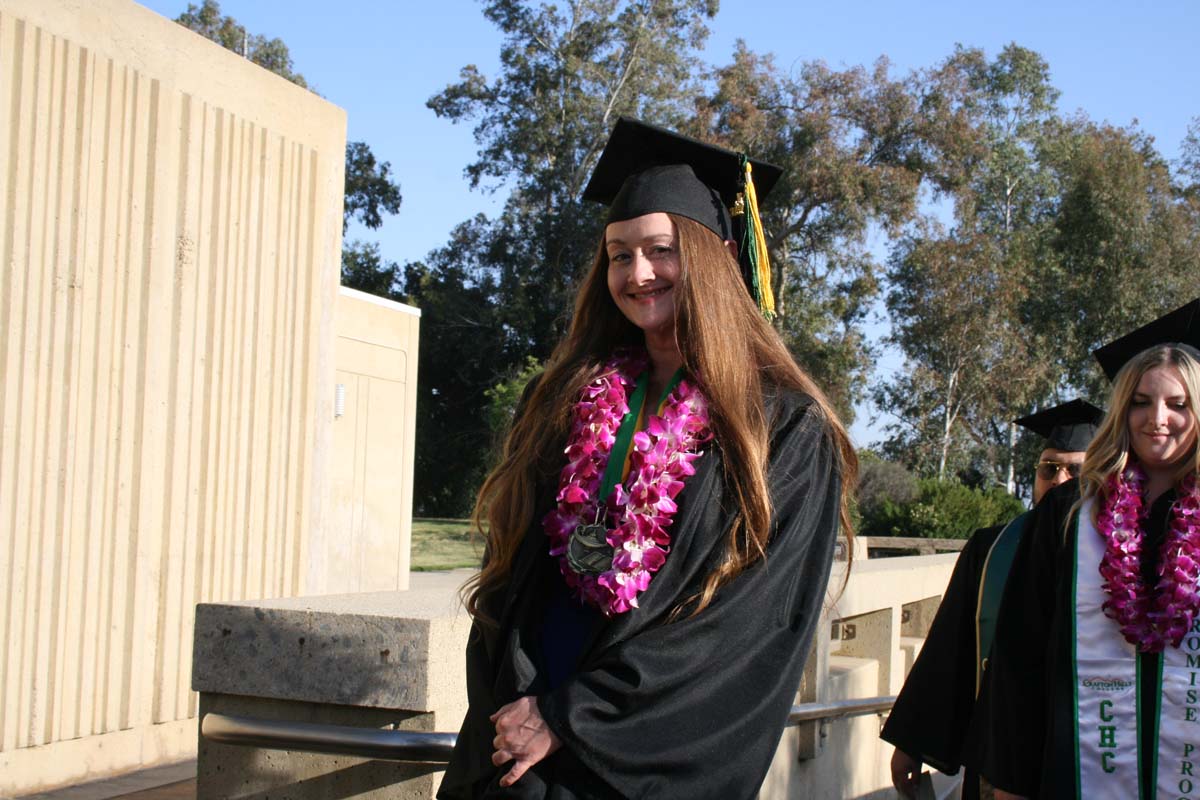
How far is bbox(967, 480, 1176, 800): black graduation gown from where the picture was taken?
3.29 meters

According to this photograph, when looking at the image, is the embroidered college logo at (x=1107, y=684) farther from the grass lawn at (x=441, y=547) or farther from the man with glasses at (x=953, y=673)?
the grass lawn at (x=441, y=547)

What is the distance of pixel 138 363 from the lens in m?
6.39

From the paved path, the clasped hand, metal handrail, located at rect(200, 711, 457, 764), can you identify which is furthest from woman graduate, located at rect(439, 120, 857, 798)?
the paved path

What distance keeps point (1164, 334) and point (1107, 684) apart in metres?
1.27

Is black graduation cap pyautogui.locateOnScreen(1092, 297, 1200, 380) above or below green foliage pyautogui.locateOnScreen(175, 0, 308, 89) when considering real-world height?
below

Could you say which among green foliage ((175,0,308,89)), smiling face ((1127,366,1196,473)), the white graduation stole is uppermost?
green foliage ((175,0,308,89))

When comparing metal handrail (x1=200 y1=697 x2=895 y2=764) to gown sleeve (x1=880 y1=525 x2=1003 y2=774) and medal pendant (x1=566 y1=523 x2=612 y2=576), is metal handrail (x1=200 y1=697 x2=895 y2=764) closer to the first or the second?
medal pendant (x1=566 y1=523 x2=612 y2=576)

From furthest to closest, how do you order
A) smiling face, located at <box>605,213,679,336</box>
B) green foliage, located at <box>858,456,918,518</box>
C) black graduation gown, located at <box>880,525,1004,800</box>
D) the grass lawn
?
1. green foliage, located at <box>858,456,918,518</box>
2. the grass lawn
3. black graduation gown, located at <box>880,525,1004,800</box>
4. smiling face, located at <box>605,213,679,336</box>

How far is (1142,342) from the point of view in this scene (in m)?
4.12

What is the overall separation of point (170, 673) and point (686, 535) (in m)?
5.07

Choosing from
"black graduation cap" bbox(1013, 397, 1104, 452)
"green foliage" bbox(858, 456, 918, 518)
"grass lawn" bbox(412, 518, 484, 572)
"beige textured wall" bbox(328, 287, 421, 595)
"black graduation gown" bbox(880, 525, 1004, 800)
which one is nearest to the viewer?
"black graduation gown" bbox(880, 525, 1004, 800)

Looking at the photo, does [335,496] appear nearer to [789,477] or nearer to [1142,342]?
[1142,342]

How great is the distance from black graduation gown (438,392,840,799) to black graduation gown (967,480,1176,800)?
134cm

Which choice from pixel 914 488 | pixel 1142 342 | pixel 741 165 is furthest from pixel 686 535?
pixel 914 488
